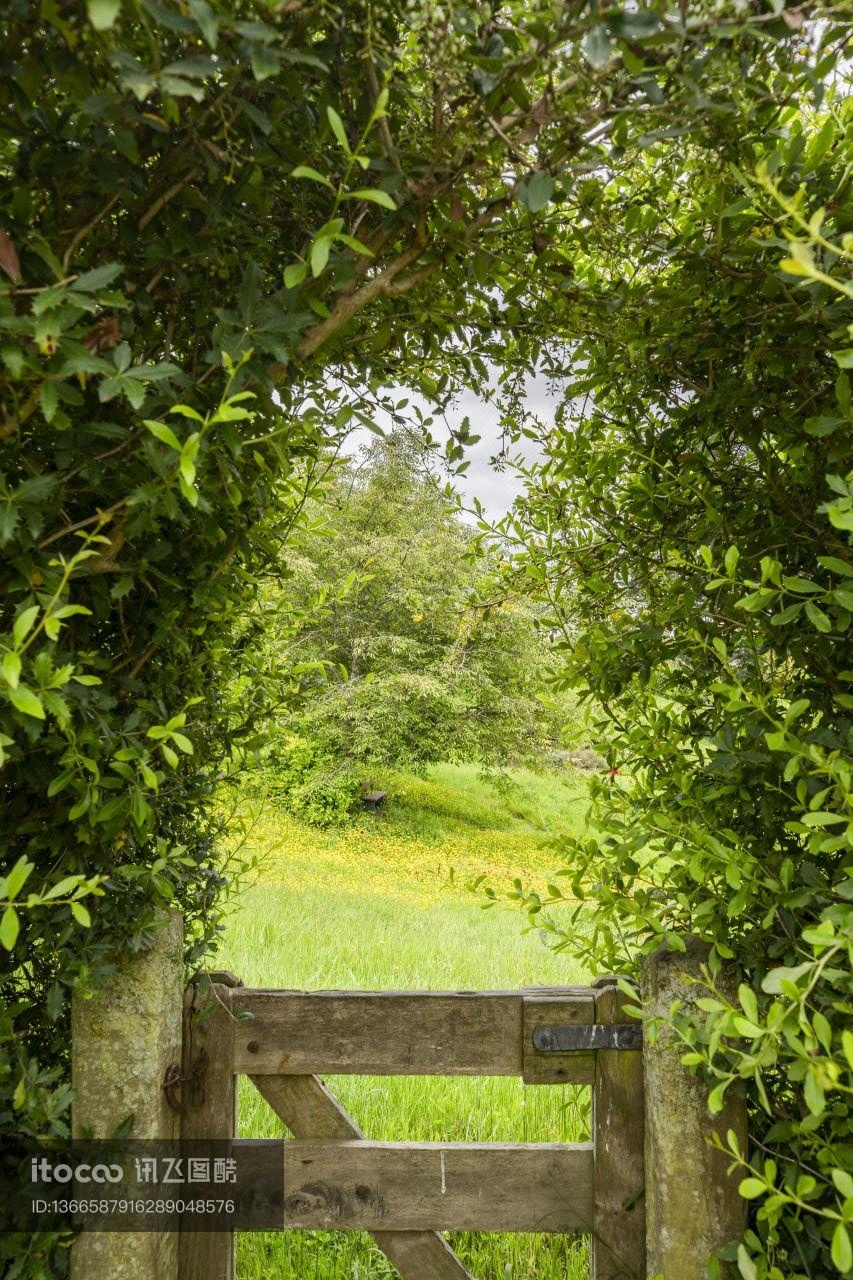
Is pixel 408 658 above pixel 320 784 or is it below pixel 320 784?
above

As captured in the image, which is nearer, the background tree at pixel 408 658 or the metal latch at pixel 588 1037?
the metal latch at pixel 588 1037

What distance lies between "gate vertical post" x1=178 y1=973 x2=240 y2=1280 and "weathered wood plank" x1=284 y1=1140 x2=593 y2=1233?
201mm

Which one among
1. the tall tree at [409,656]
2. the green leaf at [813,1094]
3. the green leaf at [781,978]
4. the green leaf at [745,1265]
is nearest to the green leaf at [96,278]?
the green leaf at [781,978]

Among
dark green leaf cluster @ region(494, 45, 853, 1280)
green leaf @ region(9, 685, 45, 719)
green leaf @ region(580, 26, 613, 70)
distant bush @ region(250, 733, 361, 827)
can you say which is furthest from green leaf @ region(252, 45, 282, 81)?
distant bush @ region(250, 733, 361, 827)

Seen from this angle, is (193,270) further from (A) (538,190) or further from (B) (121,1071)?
(B) (121,1071)

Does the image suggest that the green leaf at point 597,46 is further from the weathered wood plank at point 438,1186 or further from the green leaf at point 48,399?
the weathered wood plank at point 438,1186

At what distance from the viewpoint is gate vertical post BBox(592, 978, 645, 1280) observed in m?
1.85

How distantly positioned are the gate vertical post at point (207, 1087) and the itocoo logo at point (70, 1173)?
223mm

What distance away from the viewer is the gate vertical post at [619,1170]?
6.06 feet

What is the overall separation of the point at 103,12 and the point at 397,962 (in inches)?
234

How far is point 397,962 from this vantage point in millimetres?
5852

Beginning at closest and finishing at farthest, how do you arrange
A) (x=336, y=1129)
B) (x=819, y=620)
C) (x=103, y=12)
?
(x=103, y=12) < (x=819, y=620) < (x=336, y=1129)

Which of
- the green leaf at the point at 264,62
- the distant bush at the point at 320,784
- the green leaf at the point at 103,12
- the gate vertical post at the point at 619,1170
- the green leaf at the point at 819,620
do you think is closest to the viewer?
the green leaf at the point at 103,12

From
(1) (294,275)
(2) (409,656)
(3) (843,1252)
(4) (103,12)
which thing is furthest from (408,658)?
(4) (103,12)
